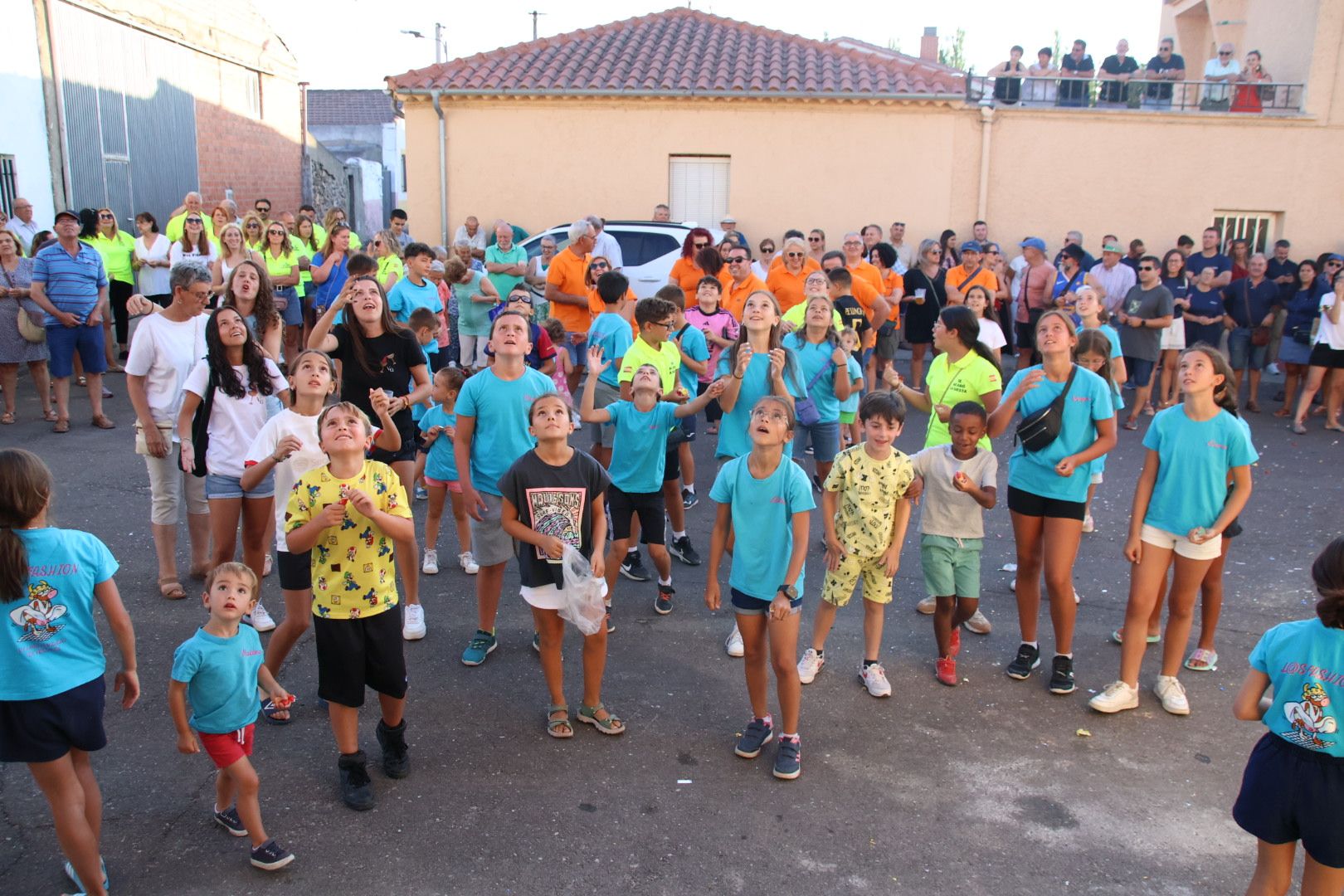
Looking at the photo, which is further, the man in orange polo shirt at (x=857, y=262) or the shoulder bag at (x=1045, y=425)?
the man in orange polo shirt at (x=857, y=262)

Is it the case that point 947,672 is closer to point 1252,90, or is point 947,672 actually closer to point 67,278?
point 67,278

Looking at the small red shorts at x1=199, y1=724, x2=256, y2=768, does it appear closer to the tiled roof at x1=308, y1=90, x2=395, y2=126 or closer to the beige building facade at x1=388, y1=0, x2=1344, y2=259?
the beige building facade at x1=388, y1=0, x2=1344, y2=259

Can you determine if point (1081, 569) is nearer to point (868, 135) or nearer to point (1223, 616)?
point (1223, 616)

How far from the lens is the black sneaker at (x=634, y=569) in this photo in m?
6.93

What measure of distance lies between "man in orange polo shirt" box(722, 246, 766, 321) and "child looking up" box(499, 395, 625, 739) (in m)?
5.63

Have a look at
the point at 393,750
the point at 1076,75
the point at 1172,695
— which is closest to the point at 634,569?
the point at 393,750

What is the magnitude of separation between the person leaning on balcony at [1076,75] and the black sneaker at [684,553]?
13467 millimetres

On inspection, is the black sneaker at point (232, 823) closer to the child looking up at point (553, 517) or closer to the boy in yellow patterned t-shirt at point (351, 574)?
the boy in yellow patterned t-shirt at point (351, 574)

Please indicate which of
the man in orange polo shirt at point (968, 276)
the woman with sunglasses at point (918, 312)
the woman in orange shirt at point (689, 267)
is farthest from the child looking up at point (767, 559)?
the woman with sunglasses at point (918, 312)

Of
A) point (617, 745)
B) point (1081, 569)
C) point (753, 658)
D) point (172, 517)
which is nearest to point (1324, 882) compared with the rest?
point (753, 658)

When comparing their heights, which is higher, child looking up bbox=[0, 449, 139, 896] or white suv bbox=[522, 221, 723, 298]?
white suv bbox=[522, 221, 723, 298]

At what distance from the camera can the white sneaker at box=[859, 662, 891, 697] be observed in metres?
5.29

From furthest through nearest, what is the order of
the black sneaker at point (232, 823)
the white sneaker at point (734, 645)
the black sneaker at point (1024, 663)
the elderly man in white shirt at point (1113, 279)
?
the elderly man in white shirt at point (1113, 279), the white sneaker at point (734, 645), the black sneaker at point (1024, 663), the black sneaker at point (232, 823)

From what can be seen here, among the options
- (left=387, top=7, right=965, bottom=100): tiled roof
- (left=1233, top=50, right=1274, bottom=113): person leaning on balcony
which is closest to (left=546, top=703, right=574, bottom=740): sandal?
(left=387, top=7, right=965, bottom=100): tiled roof
